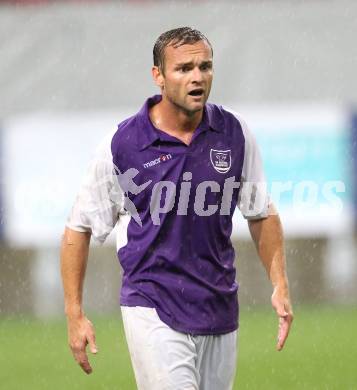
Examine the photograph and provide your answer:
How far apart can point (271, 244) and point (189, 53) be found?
876 mm

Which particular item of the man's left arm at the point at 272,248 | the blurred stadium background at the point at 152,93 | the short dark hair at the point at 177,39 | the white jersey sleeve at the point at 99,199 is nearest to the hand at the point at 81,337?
the white jersey sleeve at the point at 99,199

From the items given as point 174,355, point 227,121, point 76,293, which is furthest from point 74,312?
point 227,121

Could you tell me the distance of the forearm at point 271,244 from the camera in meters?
5.35

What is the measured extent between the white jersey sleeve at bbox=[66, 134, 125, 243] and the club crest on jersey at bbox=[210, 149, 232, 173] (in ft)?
1.27

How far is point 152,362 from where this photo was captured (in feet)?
16.4

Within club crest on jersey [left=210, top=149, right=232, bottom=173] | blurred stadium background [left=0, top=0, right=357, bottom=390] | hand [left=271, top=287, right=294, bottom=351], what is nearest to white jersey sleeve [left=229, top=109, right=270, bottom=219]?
club crest on jersey [left=210, top=149, right=232, bottom=173]

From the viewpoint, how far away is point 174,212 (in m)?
5.09

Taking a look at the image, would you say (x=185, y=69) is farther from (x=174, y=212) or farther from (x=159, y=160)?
(x=174, y=212)

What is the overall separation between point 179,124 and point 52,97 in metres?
6.39

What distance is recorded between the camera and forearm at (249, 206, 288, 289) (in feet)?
17.6

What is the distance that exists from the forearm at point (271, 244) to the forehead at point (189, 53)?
2.45 feet

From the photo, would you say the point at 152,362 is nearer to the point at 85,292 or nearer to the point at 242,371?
the point at 242,371

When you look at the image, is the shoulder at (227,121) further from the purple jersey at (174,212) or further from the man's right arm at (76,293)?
the man's right arm at (76,293)

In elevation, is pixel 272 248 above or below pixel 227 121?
below
